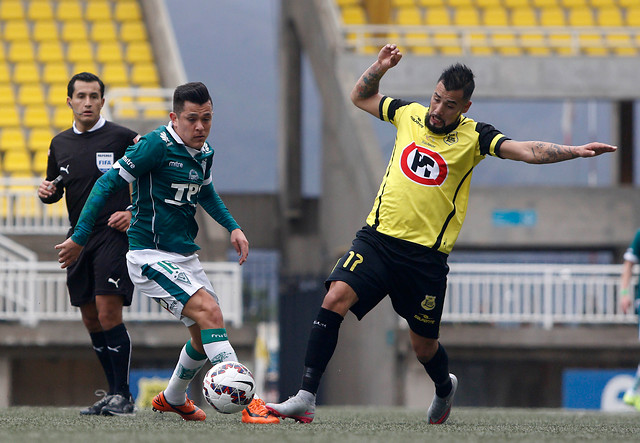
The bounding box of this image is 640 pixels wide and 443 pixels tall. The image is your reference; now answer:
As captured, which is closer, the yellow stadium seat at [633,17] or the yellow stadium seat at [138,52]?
the yellow stadium seat at [138,52]

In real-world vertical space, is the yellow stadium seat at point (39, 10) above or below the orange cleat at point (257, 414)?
above

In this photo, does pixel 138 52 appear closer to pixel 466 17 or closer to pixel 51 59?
pixel 51 59

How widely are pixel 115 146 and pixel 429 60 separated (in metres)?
13.0

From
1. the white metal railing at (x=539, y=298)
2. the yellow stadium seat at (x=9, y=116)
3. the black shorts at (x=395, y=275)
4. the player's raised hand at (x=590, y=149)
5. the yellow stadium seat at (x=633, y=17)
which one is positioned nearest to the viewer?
the player's raised hand at (x=590, y=149)

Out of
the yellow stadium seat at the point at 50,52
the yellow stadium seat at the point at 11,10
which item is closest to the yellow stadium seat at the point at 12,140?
the yellow stadium seat at the point at 50,52

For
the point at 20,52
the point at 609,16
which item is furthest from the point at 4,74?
the point at 609,16

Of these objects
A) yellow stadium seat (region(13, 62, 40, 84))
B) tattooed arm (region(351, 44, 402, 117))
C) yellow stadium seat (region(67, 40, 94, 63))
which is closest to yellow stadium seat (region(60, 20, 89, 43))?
yellow stadium seat (region(67, 40, 94, 63))

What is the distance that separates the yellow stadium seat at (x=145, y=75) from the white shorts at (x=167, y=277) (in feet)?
47.8

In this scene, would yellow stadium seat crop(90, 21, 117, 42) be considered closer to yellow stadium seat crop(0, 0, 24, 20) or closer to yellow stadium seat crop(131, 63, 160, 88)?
yellow stadium seat crop(131, 63, 160, 88)

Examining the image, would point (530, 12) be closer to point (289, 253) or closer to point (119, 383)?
point (289, 253)

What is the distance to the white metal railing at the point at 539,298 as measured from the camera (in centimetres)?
1503

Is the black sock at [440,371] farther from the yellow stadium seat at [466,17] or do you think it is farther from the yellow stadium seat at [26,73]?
the yellow stadium seat at [466,17]

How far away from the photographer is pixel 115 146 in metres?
6.82

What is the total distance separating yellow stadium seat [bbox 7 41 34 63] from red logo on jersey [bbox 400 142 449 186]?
1672 cm
